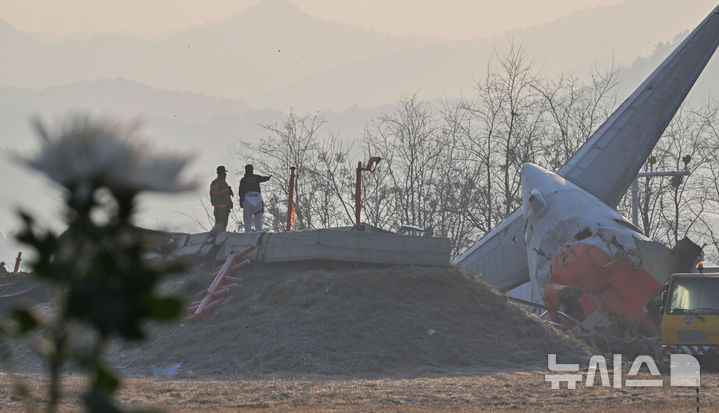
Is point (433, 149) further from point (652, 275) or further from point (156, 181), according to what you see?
point (156, 181)

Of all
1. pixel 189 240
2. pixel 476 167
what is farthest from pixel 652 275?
pixel 476 167

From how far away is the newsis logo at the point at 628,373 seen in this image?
17344mm

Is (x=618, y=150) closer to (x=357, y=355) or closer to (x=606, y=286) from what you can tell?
(x=606, y=286)

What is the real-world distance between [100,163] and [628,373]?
1870 cm

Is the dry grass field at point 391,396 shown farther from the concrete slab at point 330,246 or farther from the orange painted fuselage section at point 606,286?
the orange painted fuselage section at point 606,286

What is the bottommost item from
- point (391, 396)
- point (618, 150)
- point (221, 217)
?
point (391, 396)

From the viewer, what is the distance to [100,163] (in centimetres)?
216

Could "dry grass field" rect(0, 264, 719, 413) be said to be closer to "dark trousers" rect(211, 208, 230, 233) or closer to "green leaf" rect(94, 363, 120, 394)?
"dark trousers" rect(211, 208, 230, 233)

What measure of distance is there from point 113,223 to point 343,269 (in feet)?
74.8

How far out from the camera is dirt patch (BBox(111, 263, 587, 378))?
1970cm

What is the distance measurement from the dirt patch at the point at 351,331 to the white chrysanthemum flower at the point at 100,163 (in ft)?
54.3

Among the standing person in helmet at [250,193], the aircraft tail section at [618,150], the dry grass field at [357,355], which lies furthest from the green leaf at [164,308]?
the aircraft tail section at [618,150]

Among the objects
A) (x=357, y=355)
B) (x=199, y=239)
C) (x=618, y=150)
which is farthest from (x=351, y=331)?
(x=618, y=150)

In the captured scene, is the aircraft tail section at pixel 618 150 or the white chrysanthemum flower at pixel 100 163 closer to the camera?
the white chrysanthemum flower at pixel 100 163
